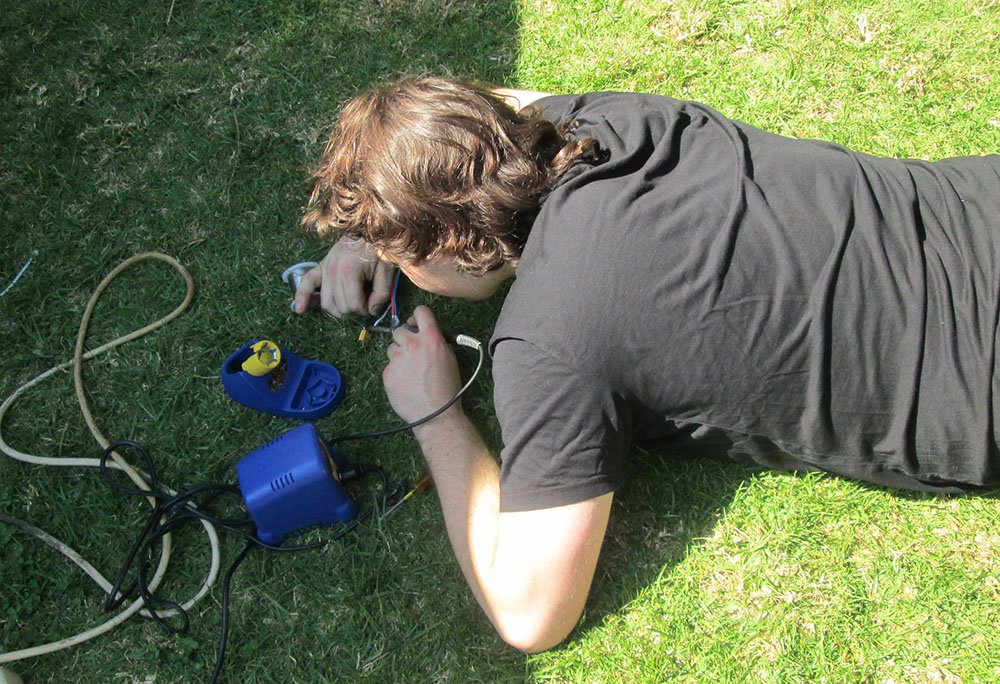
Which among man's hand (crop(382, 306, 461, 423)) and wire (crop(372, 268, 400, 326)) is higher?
wire (crop(372, 268, 400, 326))

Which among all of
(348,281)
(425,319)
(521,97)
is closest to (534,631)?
(425,319)

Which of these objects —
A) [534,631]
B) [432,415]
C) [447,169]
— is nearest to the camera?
[447,169]

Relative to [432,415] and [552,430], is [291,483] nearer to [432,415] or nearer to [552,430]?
[432,415]

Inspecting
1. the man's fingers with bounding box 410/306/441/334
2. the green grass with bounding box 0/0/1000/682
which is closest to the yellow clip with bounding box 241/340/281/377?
the green grass with bounding box 0/0/1000/682

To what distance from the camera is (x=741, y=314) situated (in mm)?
1760

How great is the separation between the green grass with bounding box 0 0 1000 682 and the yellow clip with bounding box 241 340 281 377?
0.73ft

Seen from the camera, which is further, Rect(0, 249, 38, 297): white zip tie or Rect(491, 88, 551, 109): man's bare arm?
Rect(0, 249, 38, 297): white zip tie

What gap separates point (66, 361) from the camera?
2773mm

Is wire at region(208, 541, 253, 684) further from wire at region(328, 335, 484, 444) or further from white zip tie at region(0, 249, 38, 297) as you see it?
white zip tie at region(0, 249, 38, 297)

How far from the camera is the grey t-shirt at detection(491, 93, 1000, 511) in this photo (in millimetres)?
1738

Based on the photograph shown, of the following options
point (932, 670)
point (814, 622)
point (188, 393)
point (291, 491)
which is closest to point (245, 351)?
point (188, 393)

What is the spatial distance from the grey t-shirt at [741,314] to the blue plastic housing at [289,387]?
3.05 feet

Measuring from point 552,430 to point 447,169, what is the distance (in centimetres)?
68

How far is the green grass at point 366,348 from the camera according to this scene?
2291mm
